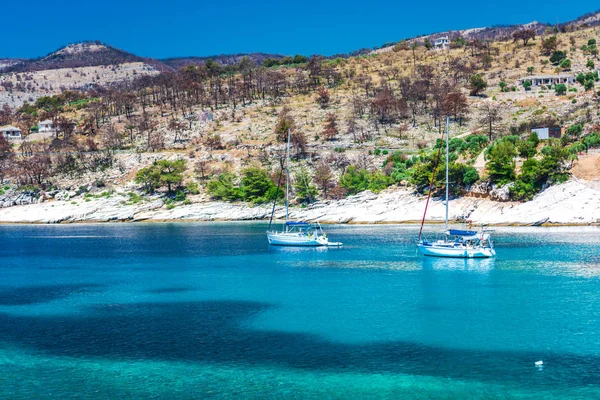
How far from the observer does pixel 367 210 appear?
10031 centimetres

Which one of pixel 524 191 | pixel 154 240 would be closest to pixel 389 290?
pixel 154 240

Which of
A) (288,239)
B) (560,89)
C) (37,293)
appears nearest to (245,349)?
(37,293)

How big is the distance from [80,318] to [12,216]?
88365 millimetres

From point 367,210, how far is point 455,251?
3823cm

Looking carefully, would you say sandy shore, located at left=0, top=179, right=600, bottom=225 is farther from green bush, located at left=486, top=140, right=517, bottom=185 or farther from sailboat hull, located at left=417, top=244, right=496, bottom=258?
sailboat hull, located at left=417, top=244, right=496, bottom=258

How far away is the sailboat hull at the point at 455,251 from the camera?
201 ft

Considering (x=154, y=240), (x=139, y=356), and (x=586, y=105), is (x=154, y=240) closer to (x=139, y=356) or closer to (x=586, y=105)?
(x=139, y=356)

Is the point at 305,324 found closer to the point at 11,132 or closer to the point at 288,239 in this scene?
the point at 288,239

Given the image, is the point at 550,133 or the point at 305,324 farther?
the point at 550,133

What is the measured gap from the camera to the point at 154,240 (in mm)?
84250

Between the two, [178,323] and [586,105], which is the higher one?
[586,105]

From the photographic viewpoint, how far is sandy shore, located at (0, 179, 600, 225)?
86125mm

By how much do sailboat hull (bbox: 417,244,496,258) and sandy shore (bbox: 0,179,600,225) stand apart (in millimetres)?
28154

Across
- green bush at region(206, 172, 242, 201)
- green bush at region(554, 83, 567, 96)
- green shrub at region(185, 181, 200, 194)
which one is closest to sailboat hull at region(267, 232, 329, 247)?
green bush at region(206, 172, 242, 201)
